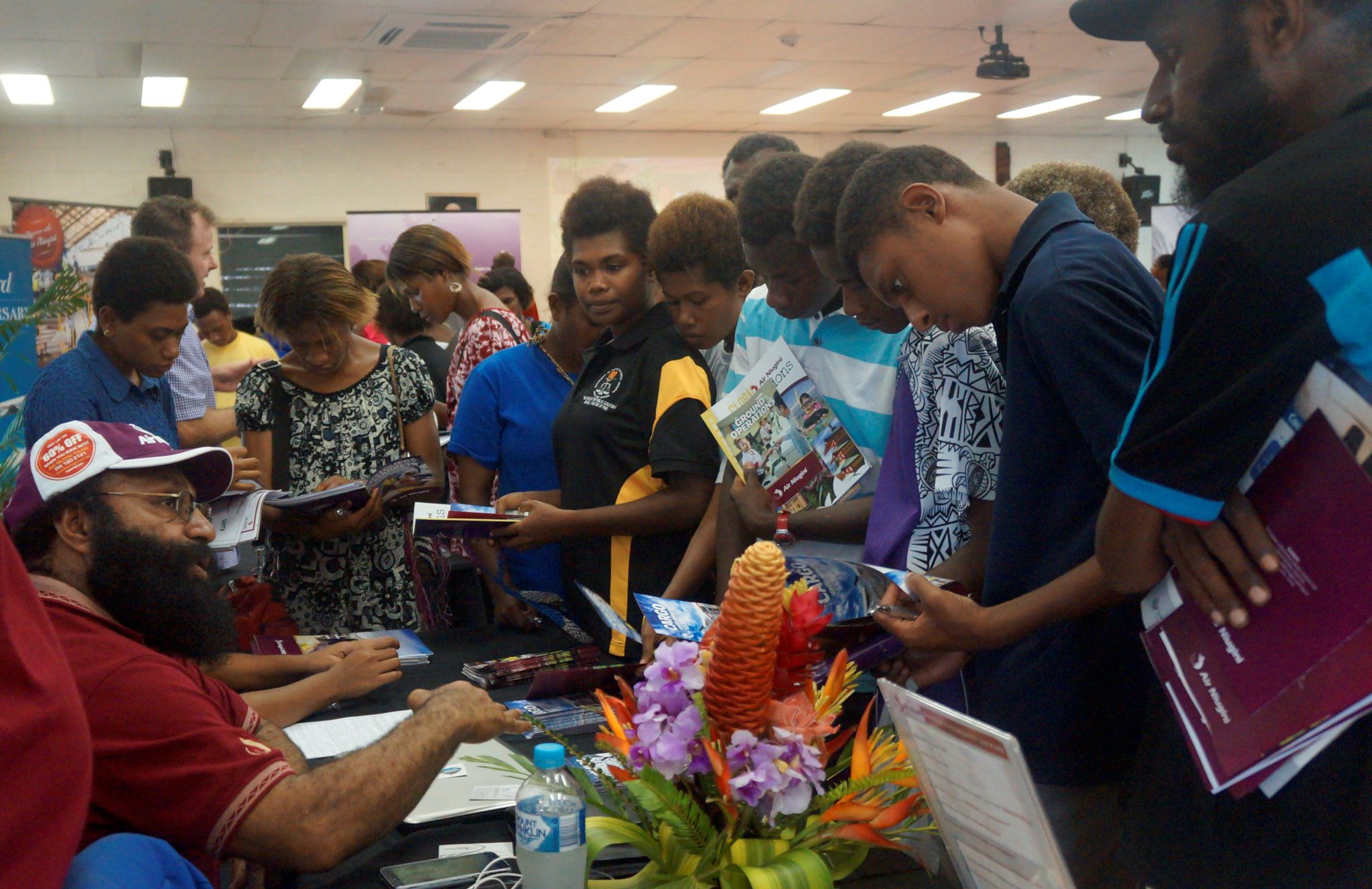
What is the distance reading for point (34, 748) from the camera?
3.22 ft

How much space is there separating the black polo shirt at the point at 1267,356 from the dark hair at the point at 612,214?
1.65 meters

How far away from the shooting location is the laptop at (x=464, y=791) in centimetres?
149

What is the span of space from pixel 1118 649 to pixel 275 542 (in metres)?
2.20

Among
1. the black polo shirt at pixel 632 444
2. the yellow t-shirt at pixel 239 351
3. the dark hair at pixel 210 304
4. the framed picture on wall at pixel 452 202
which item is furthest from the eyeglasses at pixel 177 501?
the framed picture on wall at pixel 452 202

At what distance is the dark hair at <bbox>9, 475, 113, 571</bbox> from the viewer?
1521 millimetres

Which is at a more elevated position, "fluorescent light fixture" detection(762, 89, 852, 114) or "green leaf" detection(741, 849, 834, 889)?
"fluorescent light fixture" detection(762, 89, 852, 114)

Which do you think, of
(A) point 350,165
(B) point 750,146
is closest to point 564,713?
(B) point 750,146

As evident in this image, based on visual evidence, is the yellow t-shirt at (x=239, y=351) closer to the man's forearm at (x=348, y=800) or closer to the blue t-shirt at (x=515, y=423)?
the blue t-shirt at (x=515, y=423)

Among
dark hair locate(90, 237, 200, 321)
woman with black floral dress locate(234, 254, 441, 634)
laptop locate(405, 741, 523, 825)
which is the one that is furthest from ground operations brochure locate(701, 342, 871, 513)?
dark hair locate(90, 237, 200, 321)

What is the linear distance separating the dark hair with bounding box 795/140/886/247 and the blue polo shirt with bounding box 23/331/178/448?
184 cm

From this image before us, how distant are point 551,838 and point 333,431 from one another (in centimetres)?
201

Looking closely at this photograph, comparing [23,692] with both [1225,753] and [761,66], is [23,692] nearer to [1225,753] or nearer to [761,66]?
[1225,753]

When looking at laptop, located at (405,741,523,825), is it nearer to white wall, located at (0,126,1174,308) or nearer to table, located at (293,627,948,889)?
table, located at (293,627,948,889)

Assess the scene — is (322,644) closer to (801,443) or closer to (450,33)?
(801,443)
